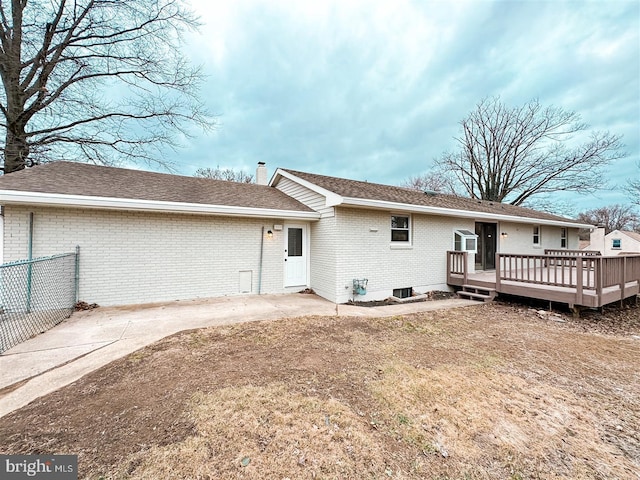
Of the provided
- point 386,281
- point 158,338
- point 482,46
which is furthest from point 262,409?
point 482,46

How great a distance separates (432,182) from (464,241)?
68.5ft

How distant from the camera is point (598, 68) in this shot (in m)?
13.9

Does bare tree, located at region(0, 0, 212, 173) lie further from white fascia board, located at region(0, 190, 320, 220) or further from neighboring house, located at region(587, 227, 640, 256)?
neighboring house, located at region(587, 227, 640, 256)

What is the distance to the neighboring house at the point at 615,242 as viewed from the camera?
28609 mm

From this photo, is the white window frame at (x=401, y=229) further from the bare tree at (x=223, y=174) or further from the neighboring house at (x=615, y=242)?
the neighboring house at (x=615, y=242)

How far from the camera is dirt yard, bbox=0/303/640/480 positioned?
75.8 inches

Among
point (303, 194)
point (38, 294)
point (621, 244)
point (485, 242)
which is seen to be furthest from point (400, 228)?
point (621, 244)

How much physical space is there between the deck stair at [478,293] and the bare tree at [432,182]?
18077mm

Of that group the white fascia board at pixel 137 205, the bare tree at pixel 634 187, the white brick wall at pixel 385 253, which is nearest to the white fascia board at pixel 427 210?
the white brick wall at pixel 385 253

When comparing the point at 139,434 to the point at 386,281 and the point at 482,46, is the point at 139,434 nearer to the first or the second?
the point at 386,281

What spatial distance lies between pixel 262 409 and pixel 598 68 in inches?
865

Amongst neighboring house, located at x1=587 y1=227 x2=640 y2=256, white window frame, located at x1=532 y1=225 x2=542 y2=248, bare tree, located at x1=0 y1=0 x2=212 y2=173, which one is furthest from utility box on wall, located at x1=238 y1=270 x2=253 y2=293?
neighboring house, located at x1=587 y1=227 x2=640 y2=256

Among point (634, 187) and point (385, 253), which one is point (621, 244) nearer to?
point (634, 187)

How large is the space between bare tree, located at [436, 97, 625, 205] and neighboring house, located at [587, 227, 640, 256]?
46.5 ft
